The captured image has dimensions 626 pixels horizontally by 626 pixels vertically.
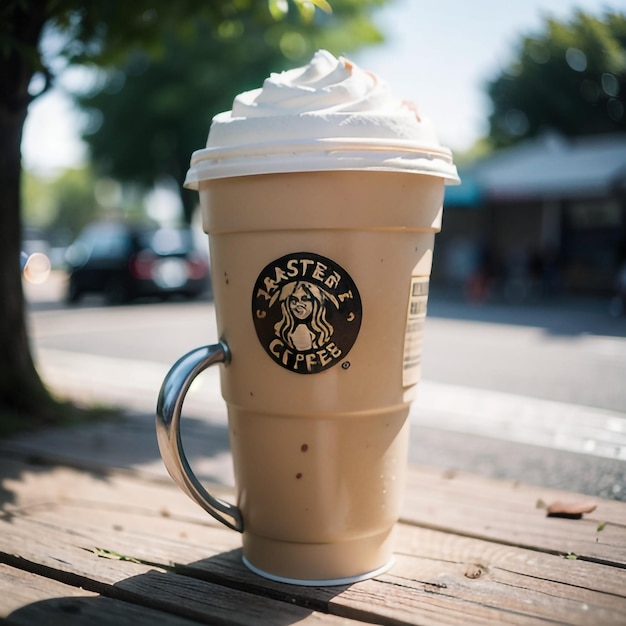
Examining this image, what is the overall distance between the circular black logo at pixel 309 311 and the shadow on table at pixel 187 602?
0.66 metres

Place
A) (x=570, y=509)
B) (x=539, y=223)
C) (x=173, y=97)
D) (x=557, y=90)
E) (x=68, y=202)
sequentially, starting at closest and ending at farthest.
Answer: (x=570, y=509) < (x=539, y=223) < (x=173, y=97) < (x=557, y=90) < (x=68, y=202)

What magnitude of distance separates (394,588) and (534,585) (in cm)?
40

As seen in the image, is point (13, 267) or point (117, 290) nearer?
point (13, 267)

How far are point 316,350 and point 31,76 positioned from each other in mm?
3125

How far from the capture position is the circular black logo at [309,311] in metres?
2.04

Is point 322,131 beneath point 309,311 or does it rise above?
above

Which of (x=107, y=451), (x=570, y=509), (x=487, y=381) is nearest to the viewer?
(x=570, y=509)

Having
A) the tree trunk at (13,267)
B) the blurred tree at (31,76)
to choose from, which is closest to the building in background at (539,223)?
the blurred tree at (31,76)

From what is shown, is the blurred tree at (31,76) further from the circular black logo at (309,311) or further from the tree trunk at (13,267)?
the circular black logo at (309,311)

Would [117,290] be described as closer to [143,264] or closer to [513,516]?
[143,264]

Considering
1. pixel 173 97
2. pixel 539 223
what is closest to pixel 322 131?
A: pixel 539 223

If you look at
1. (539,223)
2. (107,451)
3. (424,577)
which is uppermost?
(539,223)

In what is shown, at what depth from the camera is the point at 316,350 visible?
2.05 meters

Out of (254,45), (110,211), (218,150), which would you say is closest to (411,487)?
(218,150)
